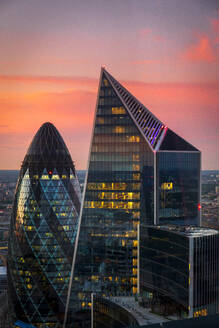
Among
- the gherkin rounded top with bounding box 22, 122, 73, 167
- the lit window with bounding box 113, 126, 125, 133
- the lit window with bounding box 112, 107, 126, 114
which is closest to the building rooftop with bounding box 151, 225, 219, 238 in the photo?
the lit window with bounding box 113, 126, 125, 133

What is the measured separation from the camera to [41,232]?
17328mm

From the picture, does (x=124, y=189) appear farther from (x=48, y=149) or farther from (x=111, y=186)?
(x=48, y=149)

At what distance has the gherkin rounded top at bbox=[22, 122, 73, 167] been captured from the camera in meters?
17.9

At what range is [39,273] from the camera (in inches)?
675

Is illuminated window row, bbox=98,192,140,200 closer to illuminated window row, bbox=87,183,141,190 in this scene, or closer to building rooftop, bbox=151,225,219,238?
illuminated window row, bbox=87,183,141,190

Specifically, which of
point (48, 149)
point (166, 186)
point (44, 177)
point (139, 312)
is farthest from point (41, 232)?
point (139, 312)

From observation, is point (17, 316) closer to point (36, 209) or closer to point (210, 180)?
point (36, 209)

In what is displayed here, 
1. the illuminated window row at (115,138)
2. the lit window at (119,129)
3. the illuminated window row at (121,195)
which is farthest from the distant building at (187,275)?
the lit window at (119,129)

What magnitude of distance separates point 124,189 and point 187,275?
462cm

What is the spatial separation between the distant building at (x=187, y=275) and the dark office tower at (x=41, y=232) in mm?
7669

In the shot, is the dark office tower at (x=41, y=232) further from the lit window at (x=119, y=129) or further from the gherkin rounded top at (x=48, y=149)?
the lit window at (x=119, y=129)

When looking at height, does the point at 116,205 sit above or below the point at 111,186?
below

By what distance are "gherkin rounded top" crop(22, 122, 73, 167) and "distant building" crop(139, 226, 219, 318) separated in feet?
29.6

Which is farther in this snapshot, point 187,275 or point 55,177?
point 55,177
